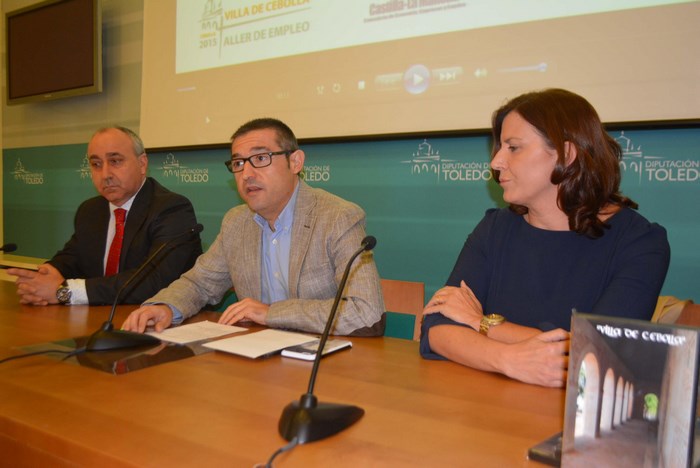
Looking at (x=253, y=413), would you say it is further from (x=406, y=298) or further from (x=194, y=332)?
(x=406, y=298)

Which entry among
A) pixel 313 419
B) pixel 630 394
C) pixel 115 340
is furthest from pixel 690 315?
pixel 115 340

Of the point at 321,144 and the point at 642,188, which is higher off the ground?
the point at 321,144

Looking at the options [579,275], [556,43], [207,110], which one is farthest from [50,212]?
[579,275]

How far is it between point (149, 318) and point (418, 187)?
1.60 m

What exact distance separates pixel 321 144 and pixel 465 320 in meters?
1.93

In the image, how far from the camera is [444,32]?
2686 mm

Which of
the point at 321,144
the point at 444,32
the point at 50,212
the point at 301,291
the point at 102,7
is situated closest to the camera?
the point at 301,291

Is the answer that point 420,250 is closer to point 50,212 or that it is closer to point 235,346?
point 235,346

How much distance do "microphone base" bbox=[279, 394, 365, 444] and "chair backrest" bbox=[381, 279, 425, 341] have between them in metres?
1.10

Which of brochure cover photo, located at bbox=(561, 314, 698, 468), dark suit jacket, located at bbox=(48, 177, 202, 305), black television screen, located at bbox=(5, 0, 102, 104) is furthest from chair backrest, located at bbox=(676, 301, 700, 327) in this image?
black television screen, located at bbox=(5, 0, 102, 104)

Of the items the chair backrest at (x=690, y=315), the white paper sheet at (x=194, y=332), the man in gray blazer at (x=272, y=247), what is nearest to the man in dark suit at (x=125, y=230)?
the man in gray blazer at (x=272, y=247)

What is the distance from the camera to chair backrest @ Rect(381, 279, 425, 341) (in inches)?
82.7

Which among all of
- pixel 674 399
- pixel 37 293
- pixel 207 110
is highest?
pixel 207 110

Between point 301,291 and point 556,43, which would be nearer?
point 301,291
